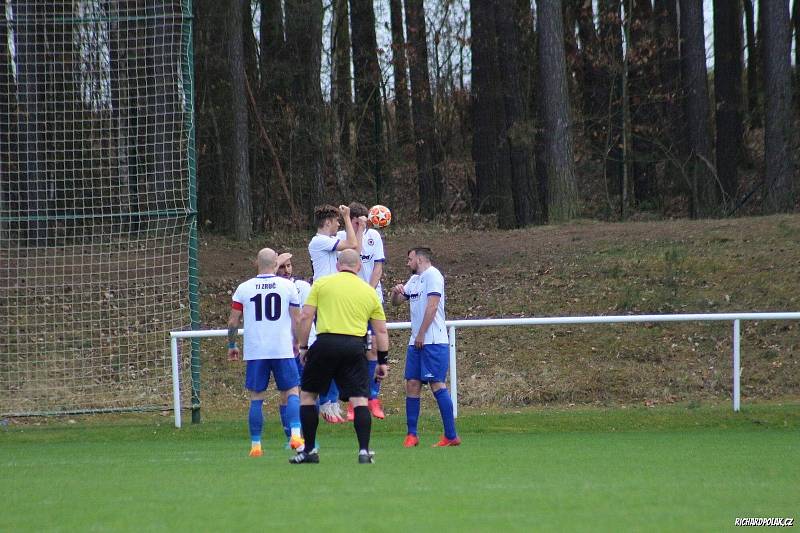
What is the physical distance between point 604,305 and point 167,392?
760cm

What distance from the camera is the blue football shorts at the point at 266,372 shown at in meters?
10.5

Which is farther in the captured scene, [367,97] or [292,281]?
[367,97]

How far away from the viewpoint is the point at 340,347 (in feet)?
30.6

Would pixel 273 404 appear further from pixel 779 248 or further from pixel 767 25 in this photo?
pixel 767 25

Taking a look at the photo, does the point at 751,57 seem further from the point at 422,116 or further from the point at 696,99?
the point at 422,116

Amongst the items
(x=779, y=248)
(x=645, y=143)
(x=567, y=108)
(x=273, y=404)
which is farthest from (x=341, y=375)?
(x=645, y=143)

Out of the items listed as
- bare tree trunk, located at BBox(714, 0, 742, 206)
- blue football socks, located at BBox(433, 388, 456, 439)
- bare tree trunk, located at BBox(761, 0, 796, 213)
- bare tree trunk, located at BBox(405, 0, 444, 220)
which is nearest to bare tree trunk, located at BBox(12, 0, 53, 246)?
blue football socks, located at BBox(433, 388, 456, 439)

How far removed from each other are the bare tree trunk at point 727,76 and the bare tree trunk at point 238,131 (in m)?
12.7

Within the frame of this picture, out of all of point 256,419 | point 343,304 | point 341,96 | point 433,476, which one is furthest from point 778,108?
point 433,476

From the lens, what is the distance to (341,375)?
944 cm

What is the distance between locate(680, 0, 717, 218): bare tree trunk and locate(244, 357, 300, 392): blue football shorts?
1770cm

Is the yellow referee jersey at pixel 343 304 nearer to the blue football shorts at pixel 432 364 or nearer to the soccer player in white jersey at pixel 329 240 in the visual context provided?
the blue football shorts at pixel 432 364

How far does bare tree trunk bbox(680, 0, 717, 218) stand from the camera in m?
26.5

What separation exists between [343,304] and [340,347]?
364 mm
